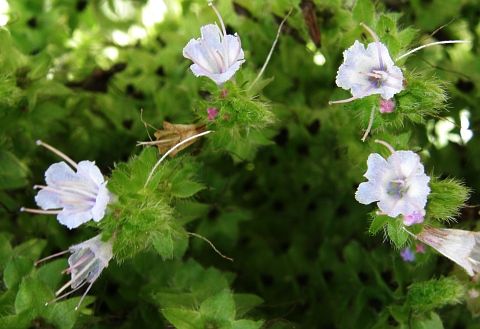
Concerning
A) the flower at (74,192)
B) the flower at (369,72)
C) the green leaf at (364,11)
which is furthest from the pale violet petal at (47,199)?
the green leaf at (364,11)

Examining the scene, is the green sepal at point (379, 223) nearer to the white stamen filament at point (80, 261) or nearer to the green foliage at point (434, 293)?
the green foliage at point (434, 293)

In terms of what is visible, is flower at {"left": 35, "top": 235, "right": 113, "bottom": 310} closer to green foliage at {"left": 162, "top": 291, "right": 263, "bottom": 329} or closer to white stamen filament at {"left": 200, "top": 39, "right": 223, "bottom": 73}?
green foliage at {"left": 162, "top": 291, "right": 263, "bottom": 329}

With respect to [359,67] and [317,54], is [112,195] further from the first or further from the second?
[317,54]

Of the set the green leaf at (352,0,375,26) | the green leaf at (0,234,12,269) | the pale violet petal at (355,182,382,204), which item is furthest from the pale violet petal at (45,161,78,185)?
the green leaf at (352,0,375,26)

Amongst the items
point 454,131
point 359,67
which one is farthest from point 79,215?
point 454,131

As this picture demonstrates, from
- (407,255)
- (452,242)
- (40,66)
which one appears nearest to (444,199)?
(452,242)

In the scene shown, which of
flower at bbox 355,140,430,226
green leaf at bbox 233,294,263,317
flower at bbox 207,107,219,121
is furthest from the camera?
green leaf at bbox 233,294,263,317

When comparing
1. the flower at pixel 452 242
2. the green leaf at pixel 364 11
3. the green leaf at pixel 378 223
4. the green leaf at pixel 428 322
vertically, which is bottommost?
the green leaf at pixel 428 322
